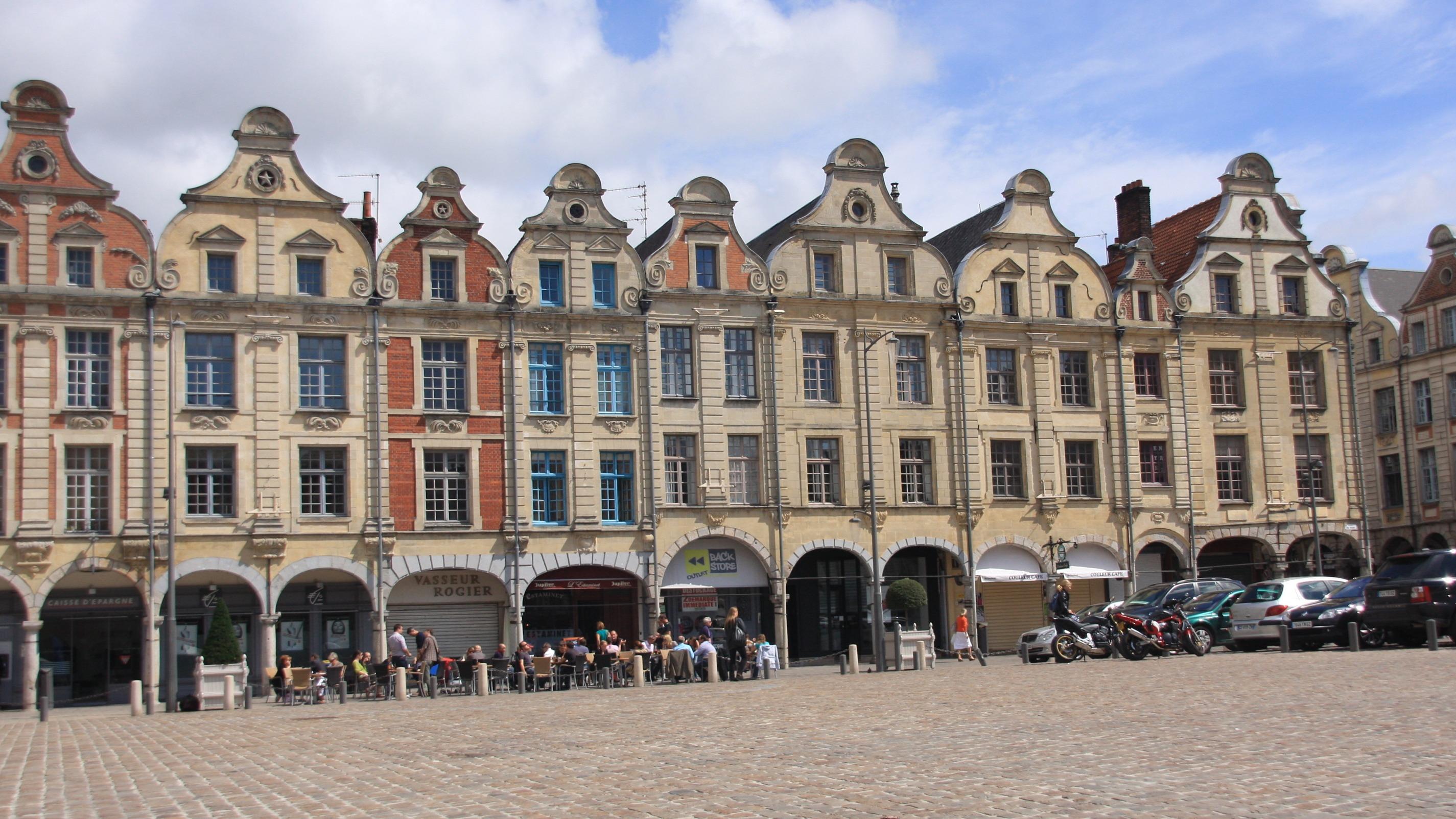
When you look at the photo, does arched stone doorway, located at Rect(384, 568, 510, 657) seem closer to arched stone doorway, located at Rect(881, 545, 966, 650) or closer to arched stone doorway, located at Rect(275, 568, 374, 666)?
arched stone doorway, located at Rect(275, 568, 374, 666)

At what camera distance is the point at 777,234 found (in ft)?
143

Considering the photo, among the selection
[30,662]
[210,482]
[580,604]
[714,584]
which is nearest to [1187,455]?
[714,584]

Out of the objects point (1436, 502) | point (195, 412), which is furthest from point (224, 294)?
point (1436, 502)

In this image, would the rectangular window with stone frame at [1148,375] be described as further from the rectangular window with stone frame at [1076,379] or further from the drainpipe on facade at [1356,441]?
the drainpipe on facade at [1356,441]

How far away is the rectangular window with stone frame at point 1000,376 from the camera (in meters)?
42.8

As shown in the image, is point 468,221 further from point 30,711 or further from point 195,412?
point 30,711

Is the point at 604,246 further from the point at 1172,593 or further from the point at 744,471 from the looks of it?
the point at 1172,593

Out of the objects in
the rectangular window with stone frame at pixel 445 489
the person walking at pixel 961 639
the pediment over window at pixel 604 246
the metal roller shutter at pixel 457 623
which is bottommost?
the person walking at pixel 961 639

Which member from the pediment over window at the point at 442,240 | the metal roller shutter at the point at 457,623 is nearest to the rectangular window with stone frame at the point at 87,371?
the pediment over window at the point at 442,240

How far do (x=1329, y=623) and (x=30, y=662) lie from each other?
27.6m

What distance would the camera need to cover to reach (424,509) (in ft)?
121

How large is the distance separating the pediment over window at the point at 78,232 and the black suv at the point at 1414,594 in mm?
28514

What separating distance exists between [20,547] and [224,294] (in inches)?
284

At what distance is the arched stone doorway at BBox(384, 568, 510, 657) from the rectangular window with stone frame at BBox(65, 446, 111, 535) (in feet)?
22.3
